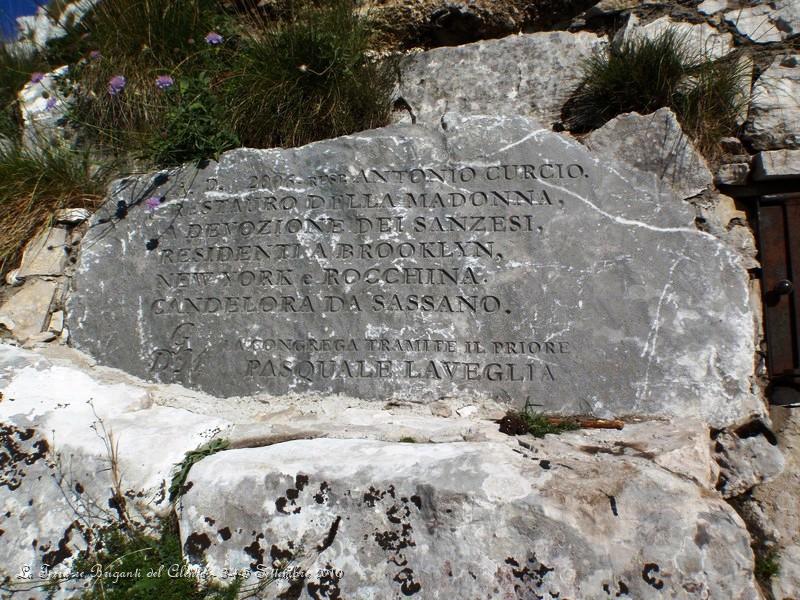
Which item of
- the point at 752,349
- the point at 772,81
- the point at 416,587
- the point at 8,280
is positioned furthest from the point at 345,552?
the point at 772,81

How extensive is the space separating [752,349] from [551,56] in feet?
6.12

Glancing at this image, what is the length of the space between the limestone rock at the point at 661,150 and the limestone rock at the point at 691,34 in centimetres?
61

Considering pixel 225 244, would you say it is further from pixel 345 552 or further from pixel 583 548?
pixel 583 548

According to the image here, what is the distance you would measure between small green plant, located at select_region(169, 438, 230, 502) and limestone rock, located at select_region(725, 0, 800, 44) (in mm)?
3327

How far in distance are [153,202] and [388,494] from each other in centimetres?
198

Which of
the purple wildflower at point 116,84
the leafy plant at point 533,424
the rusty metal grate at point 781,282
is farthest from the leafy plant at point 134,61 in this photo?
the rusty metal grate at point 781,282

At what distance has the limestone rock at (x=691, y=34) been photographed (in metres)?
3.39

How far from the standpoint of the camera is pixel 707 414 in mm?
2711

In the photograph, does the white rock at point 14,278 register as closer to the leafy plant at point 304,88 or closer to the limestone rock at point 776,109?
the leafy plant at point 304,88

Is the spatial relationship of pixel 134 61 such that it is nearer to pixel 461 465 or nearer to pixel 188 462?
pixel 188 462

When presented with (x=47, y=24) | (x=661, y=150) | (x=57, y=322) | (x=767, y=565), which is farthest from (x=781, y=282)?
(x=47, y=24)

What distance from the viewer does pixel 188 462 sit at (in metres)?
2.52

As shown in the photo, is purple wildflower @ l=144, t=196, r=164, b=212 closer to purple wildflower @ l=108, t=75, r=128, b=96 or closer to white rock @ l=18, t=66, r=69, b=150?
purple wildflower @ l=108, t=75, r=128, b=96

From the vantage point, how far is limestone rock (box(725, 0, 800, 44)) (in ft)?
11.1
